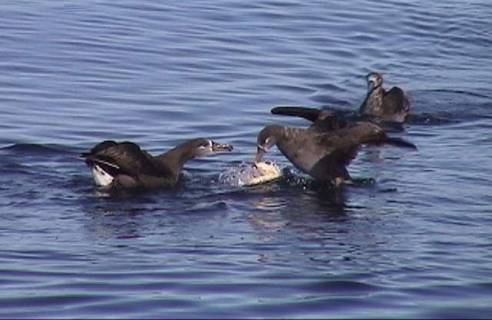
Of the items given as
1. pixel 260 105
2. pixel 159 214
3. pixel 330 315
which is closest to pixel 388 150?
pixel 260 105

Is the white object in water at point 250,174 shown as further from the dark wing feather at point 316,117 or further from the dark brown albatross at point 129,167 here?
the dark wing feather at point 316,117

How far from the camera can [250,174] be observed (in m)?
16.5

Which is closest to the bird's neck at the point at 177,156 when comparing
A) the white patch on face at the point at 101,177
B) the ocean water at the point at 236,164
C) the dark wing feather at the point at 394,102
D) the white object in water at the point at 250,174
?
the ocean water at the point at 236,164

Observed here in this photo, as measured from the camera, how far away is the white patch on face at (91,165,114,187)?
16.0m

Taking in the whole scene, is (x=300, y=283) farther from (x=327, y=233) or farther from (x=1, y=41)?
(x=1, y=41)

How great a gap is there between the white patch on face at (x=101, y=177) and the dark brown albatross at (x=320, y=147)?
1.57 meters

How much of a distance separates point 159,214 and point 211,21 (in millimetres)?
11727

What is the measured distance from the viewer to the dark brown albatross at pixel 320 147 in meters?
16.8

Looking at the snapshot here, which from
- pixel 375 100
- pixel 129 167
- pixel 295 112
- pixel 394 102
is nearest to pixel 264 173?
pixel 295 112

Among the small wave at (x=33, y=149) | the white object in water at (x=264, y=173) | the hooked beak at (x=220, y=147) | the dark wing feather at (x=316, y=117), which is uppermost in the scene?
the dark wing feather at (x=316, y=117)

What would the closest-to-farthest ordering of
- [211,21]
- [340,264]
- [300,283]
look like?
[300,283], [340,264], [211,21]

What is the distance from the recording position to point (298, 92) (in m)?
21.7

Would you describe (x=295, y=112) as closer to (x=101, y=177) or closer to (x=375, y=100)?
(x=101, y=177)

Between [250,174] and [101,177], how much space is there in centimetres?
141
